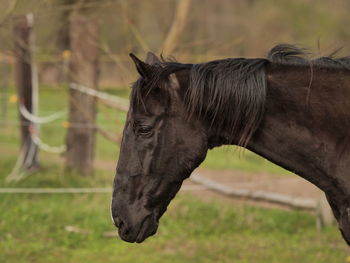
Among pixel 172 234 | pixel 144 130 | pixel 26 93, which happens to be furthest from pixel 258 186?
pixel 144 130

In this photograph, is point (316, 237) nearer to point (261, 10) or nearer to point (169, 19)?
point (169, 19)

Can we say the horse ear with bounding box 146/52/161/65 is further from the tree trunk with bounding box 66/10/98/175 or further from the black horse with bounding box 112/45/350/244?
the tree trunk with bounding box 66/10/98/175

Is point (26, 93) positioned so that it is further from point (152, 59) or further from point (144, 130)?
point (144, 130)

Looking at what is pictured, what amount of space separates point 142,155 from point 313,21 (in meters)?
23.0

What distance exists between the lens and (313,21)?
80.5ft

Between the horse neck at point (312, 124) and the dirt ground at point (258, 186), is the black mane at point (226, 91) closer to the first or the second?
the horse neck at point (312, 124)

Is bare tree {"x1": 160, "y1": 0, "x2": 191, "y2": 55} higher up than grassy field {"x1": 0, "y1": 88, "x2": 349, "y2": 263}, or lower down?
higher up

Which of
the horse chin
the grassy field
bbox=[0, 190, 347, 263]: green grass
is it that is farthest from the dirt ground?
the horse chin

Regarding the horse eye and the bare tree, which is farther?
the bare tree

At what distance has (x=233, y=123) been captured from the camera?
2.94 meters

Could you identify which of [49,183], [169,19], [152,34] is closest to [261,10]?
[152,34]

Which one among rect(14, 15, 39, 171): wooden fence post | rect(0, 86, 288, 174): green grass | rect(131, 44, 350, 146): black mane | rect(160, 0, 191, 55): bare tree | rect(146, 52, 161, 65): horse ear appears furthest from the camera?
rect(0, 86, 288, 174): green grass

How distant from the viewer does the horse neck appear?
292 cm

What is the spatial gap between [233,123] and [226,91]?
0.18 meters
